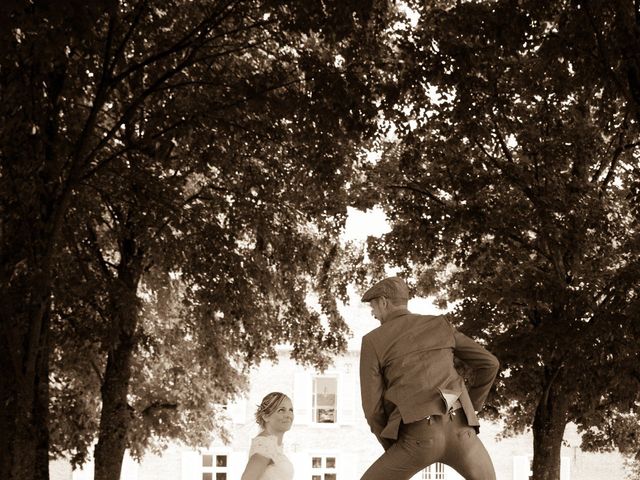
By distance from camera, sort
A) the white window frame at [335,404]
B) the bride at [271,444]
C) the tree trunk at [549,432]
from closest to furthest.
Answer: the bride at [271,444], the tree trunk at [549,432], the white window frame at [335,404]

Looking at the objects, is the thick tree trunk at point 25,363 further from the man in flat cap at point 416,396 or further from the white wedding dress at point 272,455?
the man in flat cap at point 416,396

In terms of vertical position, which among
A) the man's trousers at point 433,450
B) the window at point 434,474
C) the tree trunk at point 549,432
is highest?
the window at point 434,474

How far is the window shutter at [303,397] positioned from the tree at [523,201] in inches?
764

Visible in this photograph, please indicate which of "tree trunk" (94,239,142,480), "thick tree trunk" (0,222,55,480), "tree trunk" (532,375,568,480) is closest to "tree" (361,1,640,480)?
"tree trunk" (532,375,568,480)

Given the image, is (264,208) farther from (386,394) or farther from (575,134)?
(386,394)

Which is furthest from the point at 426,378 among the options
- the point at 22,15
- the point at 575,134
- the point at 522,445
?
the point at 522,445

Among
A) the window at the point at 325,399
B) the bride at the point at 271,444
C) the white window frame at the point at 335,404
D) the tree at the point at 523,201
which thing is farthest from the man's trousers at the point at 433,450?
the window at the point at 325,399

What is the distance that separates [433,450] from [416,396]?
32 cm

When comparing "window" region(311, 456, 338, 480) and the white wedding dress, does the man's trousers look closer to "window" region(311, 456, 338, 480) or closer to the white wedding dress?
the white wedding dress

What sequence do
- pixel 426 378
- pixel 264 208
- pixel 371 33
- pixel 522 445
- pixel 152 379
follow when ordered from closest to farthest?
pixel 426 378
pixel 371 33
pixel 264 208
pixel 152 379
pixel 522 445

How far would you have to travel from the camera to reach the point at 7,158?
39.0ft

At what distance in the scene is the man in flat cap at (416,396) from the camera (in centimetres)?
641

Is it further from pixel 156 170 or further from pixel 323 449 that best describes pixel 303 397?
pixel 156 170

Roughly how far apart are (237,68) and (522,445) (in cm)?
2622
